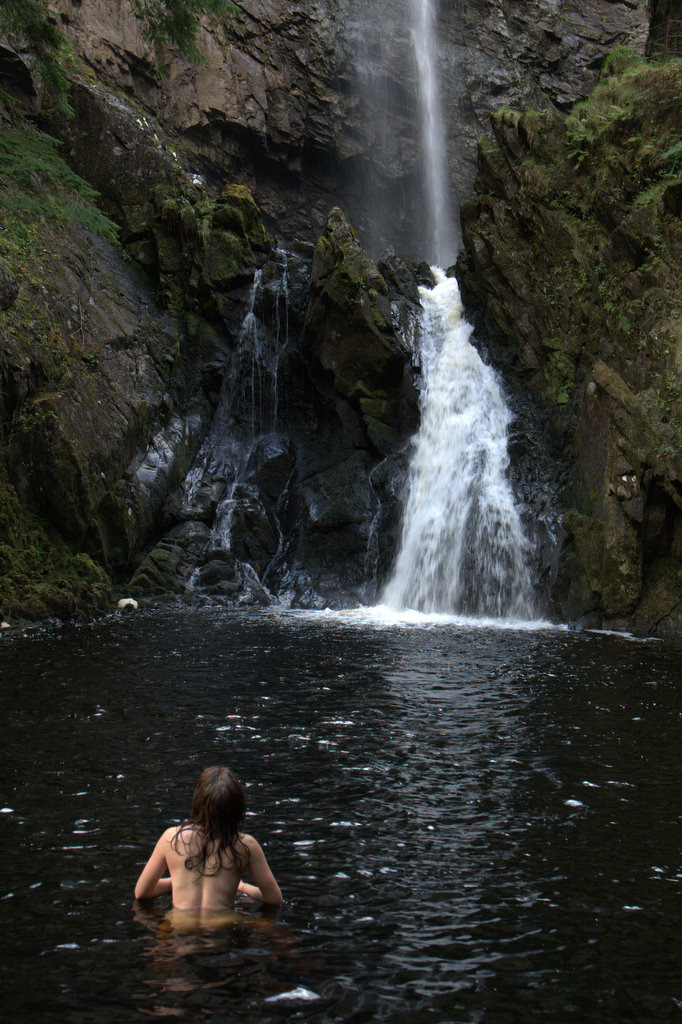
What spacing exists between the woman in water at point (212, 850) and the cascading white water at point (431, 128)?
118 feet

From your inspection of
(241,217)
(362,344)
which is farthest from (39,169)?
(241,217)

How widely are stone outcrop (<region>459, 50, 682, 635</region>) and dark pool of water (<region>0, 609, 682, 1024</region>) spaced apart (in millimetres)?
5267

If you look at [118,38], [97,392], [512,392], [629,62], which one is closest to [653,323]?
[512,392]

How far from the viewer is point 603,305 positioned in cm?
1870

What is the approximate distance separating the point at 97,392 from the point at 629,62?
54.6 ft

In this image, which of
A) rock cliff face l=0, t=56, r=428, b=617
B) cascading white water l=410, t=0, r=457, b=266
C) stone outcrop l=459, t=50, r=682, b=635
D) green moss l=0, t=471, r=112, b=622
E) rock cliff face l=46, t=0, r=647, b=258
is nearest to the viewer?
green moss l=0, t=471, r=112, b=622

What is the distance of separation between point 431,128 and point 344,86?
5.30 metres

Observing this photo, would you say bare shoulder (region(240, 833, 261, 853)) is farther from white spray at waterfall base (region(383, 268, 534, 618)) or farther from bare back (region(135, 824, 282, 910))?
white spray at waterfall base (region(383, 268, 534, 618))

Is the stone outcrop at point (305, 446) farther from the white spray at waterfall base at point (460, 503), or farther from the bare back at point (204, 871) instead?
the bare back at point (204, 871)

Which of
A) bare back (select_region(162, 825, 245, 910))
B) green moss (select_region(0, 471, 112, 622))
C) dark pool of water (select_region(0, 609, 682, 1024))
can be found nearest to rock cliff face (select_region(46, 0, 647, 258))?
green moss (select_region(0, 471, 112, 622))

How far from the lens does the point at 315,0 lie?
32.9m

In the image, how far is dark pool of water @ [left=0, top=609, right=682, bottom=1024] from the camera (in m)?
3.41

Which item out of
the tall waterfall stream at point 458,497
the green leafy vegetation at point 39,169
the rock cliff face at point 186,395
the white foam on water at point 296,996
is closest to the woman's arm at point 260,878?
the white foam on water at point 296,996

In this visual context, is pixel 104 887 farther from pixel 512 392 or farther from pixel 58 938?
pixel 512 392
